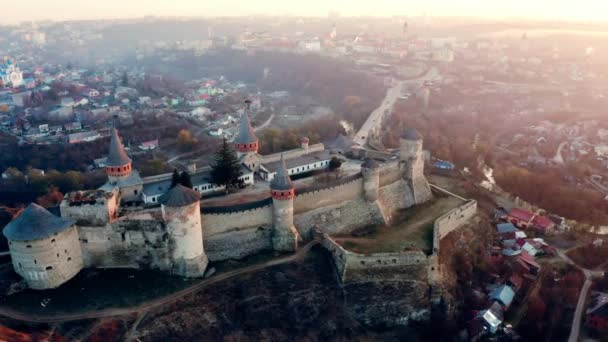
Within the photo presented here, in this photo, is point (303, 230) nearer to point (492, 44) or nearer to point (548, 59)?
point (548, 59)

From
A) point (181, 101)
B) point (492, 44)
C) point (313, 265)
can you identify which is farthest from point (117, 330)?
point (492, 44)

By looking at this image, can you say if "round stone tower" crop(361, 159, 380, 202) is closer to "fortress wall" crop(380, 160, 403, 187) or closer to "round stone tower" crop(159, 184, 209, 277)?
"fortress wall" crop(380, 160, 403, 187)

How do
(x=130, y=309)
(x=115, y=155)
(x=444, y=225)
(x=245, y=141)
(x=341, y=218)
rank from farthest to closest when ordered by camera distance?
(x=245, y=141) → (x=444, y=225) → (x=341, y=218) → (x=115, y=155) → (x=130, y=309)

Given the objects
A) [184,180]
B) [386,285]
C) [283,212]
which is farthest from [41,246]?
[386,285]

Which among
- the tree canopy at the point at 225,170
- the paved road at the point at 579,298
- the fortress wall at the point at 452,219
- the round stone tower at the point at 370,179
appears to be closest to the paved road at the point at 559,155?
the paved road at the point at 579,298

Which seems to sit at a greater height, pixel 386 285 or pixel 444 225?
pixel 444 225

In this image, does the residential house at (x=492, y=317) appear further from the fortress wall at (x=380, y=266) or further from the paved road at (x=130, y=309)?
the paved road at (x=130, y=309)

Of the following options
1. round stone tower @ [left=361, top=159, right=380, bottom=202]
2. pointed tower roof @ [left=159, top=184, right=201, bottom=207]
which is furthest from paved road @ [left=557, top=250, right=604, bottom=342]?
pointed tower roof @ [left=159, top=184, right=201, bottom=207]

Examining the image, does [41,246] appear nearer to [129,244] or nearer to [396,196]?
[129,244]
